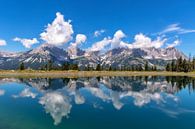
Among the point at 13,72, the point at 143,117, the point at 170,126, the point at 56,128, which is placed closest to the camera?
the point at 56,128

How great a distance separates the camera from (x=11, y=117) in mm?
27000

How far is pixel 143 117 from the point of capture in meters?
28.6

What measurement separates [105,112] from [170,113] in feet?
27.0

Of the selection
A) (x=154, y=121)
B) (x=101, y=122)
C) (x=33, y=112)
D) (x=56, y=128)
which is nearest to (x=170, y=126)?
(x=154, y=121)

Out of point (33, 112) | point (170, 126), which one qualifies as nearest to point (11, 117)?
point (33, 112)

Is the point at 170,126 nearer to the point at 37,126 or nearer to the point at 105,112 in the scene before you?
the point at 105,112

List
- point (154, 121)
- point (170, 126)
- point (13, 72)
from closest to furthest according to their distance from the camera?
1. point (170, 126)
2. point (154, 121)
3. point (13, 72)

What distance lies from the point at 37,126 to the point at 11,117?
5.39m

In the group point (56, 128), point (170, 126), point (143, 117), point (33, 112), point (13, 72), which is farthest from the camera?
point (13, 72)

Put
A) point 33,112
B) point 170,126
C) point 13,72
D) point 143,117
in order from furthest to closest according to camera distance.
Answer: point 13,72, point 33,112, point 143,117, point 170,126

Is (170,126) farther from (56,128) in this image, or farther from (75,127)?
(56,128)

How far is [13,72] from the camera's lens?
144750 millimetres

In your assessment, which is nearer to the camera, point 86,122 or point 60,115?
point 86,122

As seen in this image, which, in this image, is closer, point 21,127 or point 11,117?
point 21,127
